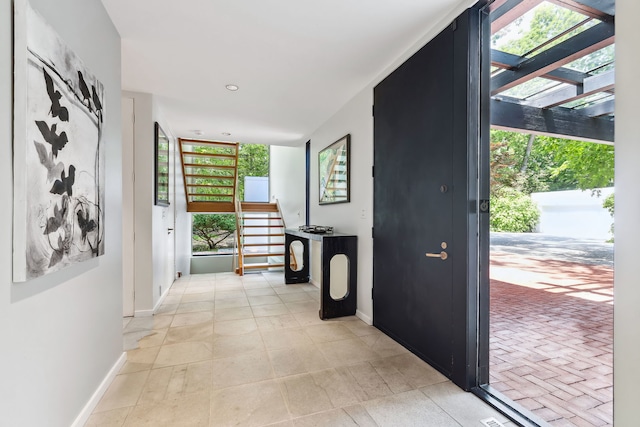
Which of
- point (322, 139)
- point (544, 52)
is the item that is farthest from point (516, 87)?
point (322, 139)

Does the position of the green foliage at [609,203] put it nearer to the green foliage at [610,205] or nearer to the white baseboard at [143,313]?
the green foliage at [610,205]

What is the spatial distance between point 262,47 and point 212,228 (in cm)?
825

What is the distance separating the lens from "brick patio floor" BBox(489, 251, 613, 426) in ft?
5.74

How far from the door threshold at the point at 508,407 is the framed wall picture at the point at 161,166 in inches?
146

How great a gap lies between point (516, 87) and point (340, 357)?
2733 millimetres

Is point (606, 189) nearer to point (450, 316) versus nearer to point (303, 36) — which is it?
point (450, 316)

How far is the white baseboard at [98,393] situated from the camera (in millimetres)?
1592

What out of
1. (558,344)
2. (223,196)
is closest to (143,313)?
(223,196)

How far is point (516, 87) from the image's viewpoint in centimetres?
250

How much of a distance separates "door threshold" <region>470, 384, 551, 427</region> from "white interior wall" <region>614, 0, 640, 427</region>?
1.76ft

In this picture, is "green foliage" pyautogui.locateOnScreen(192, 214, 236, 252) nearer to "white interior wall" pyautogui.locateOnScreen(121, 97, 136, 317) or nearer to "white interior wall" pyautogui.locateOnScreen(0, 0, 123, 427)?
"white interior wall" pyautogui.locateOnScreen(121, 97, 136, 317)

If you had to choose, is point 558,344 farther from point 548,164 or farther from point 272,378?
point 272,378

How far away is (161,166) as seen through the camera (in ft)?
12.7

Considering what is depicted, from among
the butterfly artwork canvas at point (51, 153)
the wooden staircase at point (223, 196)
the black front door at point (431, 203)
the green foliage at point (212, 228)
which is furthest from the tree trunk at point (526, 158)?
the green foliage at point (212, 228)
